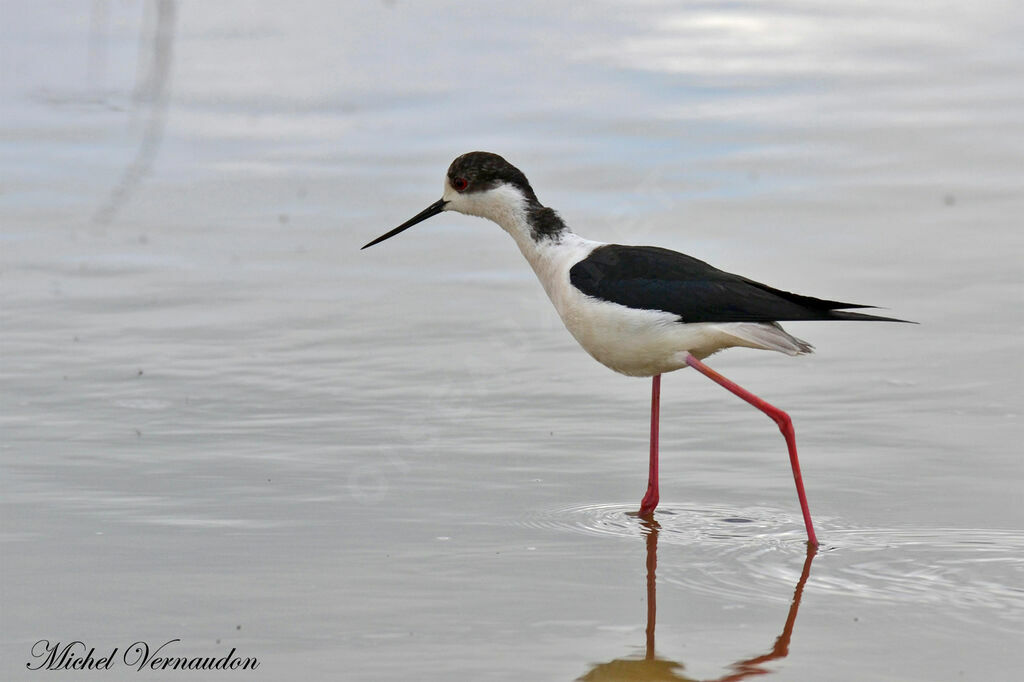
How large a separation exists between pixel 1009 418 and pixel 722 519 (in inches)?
57.3

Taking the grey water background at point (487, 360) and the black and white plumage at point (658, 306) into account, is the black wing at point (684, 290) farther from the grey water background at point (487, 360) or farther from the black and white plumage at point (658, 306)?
the grey water background at point (487, 360)

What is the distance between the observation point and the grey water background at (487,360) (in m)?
4.92

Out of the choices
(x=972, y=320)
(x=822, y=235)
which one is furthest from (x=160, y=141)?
(x=972, y=320)

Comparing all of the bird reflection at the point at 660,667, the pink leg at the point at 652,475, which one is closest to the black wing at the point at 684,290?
the pink leg at the point at 652,475

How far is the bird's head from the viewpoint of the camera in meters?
6.64

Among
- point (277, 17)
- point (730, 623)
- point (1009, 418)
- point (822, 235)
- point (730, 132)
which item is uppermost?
point (277, 17)

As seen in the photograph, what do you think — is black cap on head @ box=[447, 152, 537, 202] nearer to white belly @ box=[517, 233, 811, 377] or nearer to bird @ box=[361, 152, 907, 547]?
bird @ box=[361, 152, 907, 547]

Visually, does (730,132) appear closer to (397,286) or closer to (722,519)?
(397,286)

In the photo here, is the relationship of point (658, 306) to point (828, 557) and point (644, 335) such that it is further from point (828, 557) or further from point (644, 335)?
point (828, 557)

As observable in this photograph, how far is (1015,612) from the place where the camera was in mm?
4883

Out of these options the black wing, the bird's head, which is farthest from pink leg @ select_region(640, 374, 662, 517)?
the bird's head
